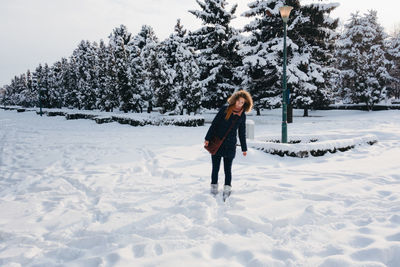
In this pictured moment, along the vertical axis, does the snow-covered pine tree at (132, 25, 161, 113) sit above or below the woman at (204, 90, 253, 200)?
above

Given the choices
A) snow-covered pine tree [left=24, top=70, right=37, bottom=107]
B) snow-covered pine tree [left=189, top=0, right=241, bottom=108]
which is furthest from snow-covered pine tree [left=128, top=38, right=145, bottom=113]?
snow-covered pine tree [left=24, top=70, right=37, bottom=107]

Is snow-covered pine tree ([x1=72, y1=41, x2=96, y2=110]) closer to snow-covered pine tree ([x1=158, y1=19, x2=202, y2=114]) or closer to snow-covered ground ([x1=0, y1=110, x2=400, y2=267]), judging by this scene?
snow-covered pine tree ([x1=158, y1=19, x2=202, y2=114])

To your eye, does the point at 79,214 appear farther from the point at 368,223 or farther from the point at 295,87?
the point at 295,87

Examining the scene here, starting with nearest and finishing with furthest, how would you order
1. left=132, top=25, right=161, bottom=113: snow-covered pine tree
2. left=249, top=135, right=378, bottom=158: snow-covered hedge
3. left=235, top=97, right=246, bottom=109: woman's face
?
left=235, top=97, right=246, bottom=109: woman's face, left=249, top=135, right=378, bottom=158: snow-covered hedge, left=132, top=25, right=161, bottom=113: snow-covered pine tree

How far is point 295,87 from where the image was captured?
2039 centimetres

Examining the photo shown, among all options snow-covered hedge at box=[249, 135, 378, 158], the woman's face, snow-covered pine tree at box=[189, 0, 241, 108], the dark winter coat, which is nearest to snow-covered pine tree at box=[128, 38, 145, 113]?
snow-covered pine tree at box=[189, 0, 241, 108]

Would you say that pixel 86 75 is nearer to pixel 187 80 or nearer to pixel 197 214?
pixel 187 80

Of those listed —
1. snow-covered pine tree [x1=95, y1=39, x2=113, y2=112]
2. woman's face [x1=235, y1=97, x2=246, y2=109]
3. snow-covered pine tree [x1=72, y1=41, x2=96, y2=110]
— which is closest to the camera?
woman's face [x1=235, y1=97, x2=246, y2=109]

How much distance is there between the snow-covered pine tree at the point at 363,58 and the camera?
1194 inches

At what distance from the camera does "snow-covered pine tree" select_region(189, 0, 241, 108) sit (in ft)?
81.5

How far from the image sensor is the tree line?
2022cm

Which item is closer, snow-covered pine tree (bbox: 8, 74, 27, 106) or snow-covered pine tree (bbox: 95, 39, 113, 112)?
snow-covered pine tree (bbox: 95, 39, 113, 112)

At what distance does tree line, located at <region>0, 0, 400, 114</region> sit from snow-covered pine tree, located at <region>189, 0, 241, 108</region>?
0.08m

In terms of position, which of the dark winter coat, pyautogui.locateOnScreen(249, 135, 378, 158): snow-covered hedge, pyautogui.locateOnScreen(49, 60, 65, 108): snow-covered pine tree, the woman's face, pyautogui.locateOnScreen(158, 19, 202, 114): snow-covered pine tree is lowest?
pyautogui.locateOnScreen(249, 135, 378, 158): snow-covered hedge
